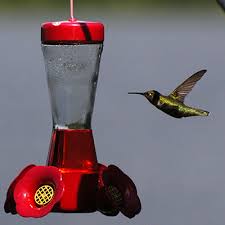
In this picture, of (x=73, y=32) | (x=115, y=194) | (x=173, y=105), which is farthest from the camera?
(x=173, y=105)

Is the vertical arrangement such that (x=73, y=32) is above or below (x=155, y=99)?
above

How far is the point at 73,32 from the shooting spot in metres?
3.77

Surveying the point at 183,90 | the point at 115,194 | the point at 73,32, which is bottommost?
the point at 115,194

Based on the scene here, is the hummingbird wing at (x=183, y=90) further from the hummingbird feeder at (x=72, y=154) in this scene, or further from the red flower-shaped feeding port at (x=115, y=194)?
the red flower-shaped feeding port at (x=115, y=194)

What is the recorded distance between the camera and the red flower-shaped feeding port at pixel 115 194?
380 centimetres

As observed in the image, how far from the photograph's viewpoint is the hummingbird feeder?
378 centimetres

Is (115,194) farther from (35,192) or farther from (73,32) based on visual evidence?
(73,32)

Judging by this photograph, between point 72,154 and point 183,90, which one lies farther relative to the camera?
point 183,90

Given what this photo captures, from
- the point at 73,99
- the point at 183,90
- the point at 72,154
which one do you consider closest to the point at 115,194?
the point at 72,154

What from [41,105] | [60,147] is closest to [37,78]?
[41,105]

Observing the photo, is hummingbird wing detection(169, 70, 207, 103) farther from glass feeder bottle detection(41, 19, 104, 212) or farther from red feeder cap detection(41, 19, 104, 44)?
red feeder cap detection(41, 19, 104, 44)

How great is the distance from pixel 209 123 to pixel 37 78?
60.0 inches

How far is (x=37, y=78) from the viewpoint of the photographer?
9.98m

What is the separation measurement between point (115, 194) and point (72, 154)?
19 centimetres
